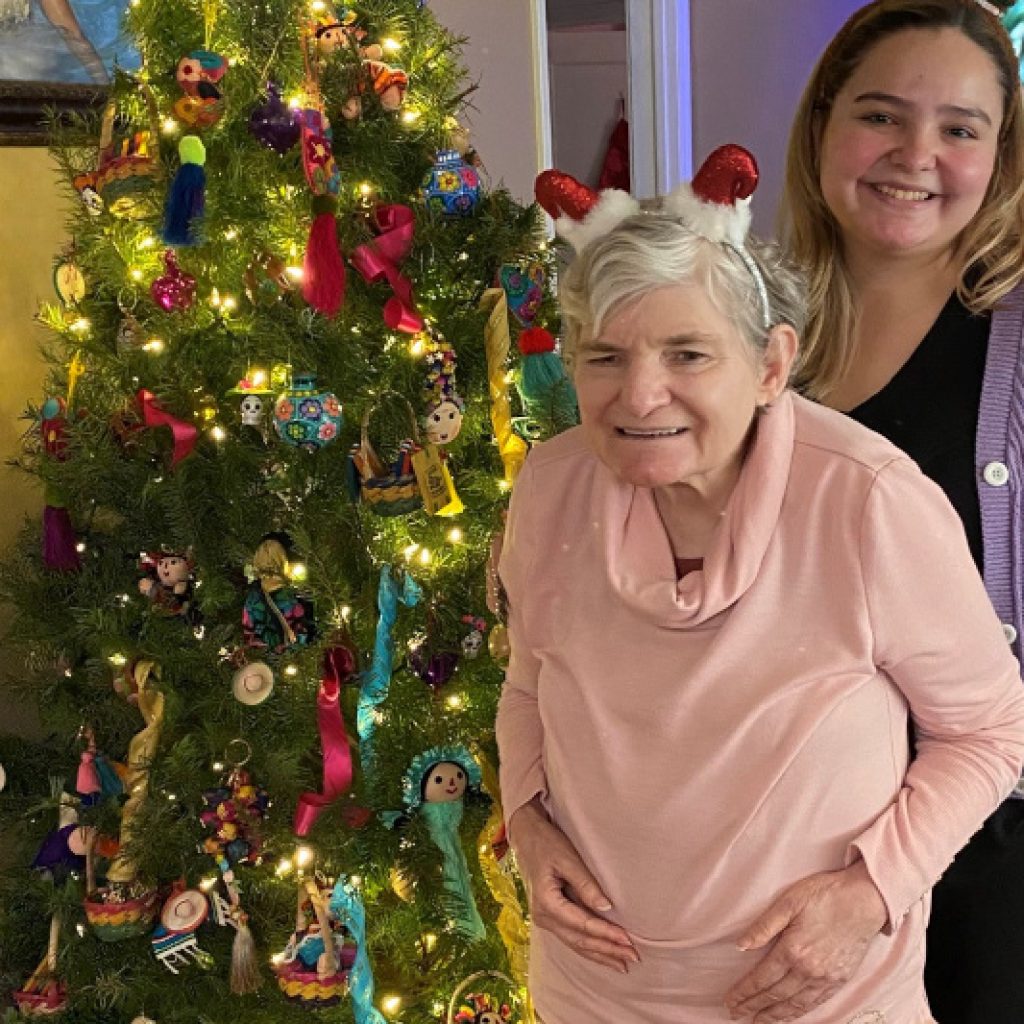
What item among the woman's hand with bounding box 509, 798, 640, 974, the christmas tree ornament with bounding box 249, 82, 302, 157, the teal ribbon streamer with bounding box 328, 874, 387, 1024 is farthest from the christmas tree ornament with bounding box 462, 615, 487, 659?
the christmas tree ornament with bounding box 249, 82, 302, 157

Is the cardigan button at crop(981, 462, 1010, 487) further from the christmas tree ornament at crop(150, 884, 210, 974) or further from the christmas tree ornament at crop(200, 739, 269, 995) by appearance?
the christmas tree ornament at crop(150, 884, 210, 974)

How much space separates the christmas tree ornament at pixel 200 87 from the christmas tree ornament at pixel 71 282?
12.8 inches

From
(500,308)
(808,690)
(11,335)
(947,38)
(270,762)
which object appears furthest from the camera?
(11,335)

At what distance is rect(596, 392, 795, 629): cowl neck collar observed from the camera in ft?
3.41

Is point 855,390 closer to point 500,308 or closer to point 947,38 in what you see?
point 947,38

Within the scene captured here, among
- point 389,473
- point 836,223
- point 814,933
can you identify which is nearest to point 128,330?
point 389,473

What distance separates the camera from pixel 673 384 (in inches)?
40.1

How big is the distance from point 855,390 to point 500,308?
0.51 metres

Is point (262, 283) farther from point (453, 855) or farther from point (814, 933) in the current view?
point (814, 933)

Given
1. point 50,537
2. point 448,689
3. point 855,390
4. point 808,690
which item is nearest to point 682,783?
point 808,690

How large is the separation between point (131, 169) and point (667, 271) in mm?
937

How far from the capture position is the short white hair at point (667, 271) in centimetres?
101

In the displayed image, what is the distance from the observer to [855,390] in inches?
52.2

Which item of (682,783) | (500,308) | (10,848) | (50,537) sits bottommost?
(10,848)
